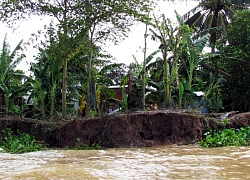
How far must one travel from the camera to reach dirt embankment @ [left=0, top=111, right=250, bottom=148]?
984 cm

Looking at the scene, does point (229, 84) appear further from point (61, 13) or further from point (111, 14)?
point (61, 13)

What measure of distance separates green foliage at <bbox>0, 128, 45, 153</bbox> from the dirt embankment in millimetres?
867

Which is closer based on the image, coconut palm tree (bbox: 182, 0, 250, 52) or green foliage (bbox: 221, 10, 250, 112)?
green foliage (bbox: 221, 10, 250, 112)

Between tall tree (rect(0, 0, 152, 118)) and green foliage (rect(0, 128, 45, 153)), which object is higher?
tall tree (rect(0, 0, 152, 118))

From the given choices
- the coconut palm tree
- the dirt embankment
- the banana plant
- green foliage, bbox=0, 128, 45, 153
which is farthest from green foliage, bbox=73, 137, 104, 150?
the coconut palm tree

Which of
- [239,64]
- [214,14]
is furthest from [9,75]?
[214,14]

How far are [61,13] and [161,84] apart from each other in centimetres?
608

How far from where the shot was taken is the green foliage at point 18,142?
924 cm

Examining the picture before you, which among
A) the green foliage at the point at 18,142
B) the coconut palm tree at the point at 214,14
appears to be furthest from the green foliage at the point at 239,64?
the green foliage at the point at 18,142

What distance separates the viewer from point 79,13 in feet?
36.2

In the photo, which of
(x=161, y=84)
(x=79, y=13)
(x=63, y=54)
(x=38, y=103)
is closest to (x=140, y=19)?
(x=79, y=13)

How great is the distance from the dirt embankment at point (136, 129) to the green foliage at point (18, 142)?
0.87m

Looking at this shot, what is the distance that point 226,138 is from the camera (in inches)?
357

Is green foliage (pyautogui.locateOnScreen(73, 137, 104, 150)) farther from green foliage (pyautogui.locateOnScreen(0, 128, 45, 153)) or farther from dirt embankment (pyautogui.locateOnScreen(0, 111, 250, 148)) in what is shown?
green foliage (pyautogui.locateOnScreen(0, 128, 45, 153))
